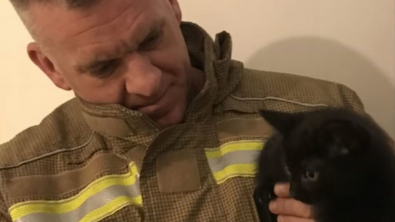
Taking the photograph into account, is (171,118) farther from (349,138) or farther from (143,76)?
(349,138)

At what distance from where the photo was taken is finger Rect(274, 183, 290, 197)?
0.97 m

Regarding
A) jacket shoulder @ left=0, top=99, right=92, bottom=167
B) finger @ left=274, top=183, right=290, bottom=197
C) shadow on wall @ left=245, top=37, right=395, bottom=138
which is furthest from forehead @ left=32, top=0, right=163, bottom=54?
shadow on wall @ left=245, top=37, right=395, bottom=138

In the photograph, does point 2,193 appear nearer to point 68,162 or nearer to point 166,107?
point 68,162

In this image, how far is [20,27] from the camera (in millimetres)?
1520

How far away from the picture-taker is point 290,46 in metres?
1.58

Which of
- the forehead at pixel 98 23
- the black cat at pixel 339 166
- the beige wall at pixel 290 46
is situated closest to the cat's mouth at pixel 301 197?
the black cat at pixel 339 166

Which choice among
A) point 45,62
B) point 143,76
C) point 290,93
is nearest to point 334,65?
point 290,93

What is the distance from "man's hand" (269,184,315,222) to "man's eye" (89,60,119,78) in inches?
16.4

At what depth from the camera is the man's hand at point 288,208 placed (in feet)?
3.14

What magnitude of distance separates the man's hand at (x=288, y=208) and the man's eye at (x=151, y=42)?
0.39 metres

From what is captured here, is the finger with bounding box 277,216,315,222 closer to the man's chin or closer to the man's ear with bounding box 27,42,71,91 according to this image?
the man's chin

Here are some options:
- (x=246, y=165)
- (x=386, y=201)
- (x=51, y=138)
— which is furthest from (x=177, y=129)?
(x=386, y=201)

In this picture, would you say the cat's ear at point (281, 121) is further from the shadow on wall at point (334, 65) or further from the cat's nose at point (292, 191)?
the shadow on wall at point (334, 65)

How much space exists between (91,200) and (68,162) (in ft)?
0.39
